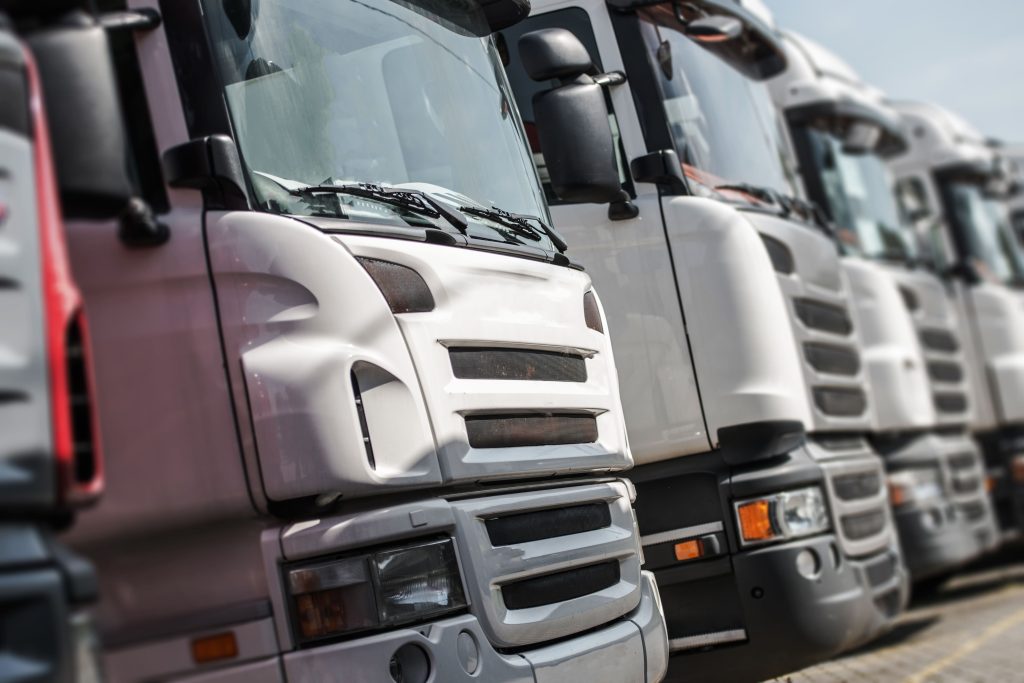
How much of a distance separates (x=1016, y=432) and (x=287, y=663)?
9625 millimetres

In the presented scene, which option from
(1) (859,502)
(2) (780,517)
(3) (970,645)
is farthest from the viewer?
(3) (970,645)

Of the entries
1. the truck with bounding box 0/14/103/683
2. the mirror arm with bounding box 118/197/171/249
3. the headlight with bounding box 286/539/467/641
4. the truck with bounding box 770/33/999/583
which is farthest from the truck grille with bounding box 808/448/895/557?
the truck with bounding box 0/14/103/683

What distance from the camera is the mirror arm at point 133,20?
3.84 meters

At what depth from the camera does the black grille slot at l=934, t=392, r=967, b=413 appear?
10336mm

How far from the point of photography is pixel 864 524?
23.7ft

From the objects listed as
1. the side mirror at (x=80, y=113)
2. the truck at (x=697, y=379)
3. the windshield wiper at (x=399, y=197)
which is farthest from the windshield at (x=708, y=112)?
the side mirror at (x=80, y=113)

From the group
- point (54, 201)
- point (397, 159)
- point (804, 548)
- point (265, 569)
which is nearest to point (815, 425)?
point (804, 548)

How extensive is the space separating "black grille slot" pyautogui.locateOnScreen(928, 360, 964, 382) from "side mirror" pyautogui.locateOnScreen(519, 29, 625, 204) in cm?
547

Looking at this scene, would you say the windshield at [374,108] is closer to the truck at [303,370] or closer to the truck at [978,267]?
the truck at [303,370]

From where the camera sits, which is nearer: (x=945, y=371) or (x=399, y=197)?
(x=399, y=197)

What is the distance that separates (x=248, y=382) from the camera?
377 centimetres

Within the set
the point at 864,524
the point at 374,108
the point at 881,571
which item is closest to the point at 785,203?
the point at 864,524

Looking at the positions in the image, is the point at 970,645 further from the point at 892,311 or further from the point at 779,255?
the point at 779,255

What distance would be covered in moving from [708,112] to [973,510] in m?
4.72
